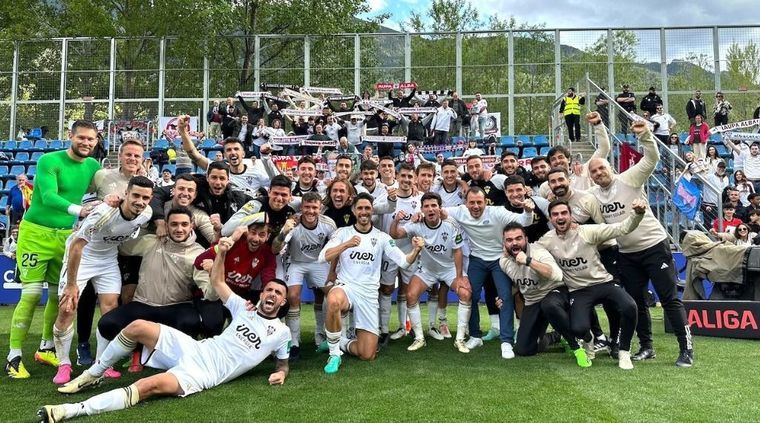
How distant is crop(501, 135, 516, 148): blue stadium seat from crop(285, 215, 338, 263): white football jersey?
13.9 m

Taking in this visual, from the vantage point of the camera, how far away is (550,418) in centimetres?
413

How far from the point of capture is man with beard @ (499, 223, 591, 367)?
5.91m

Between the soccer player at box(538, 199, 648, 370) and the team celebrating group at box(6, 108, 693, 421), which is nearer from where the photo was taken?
the team celebrating group at box(6, 108, 693, 421)

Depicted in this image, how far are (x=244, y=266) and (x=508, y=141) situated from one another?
1582 cm

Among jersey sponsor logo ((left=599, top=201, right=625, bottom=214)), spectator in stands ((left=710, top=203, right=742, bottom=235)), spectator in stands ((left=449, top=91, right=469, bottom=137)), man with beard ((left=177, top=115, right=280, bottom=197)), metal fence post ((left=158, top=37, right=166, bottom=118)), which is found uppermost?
metal fence post ((left=158, top=37, right=166, bottom=118))

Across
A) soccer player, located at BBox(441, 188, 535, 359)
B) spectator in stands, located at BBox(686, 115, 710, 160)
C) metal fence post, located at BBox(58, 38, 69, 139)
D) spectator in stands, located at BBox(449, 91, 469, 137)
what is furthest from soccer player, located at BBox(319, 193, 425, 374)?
metal fence post, located at BBox(58, 38, 69, 139)

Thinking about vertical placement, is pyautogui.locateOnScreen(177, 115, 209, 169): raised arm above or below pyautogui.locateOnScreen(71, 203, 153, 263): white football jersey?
above

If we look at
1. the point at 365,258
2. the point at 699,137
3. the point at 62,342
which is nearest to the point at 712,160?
the point at 699,137

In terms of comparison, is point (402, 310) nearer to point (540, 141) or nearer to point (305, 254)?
point (305, 254)

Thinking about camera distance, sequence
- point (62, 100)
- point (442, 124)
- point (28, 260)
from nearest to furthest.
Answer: point (28, 260) < point (442, 124) < point (62, 100)

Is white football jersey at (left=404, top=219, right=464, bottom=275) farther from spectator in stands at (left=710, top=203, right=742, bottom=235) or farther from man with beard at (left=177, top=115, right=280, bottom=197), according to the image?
spectator in stands at (left=710, top=203, right=742, bottom=235)

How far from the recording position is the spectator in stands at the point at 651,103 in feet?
65.3

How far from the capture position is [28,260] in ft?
18.7

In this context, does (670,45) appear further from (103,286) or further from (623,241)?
(103,286)
